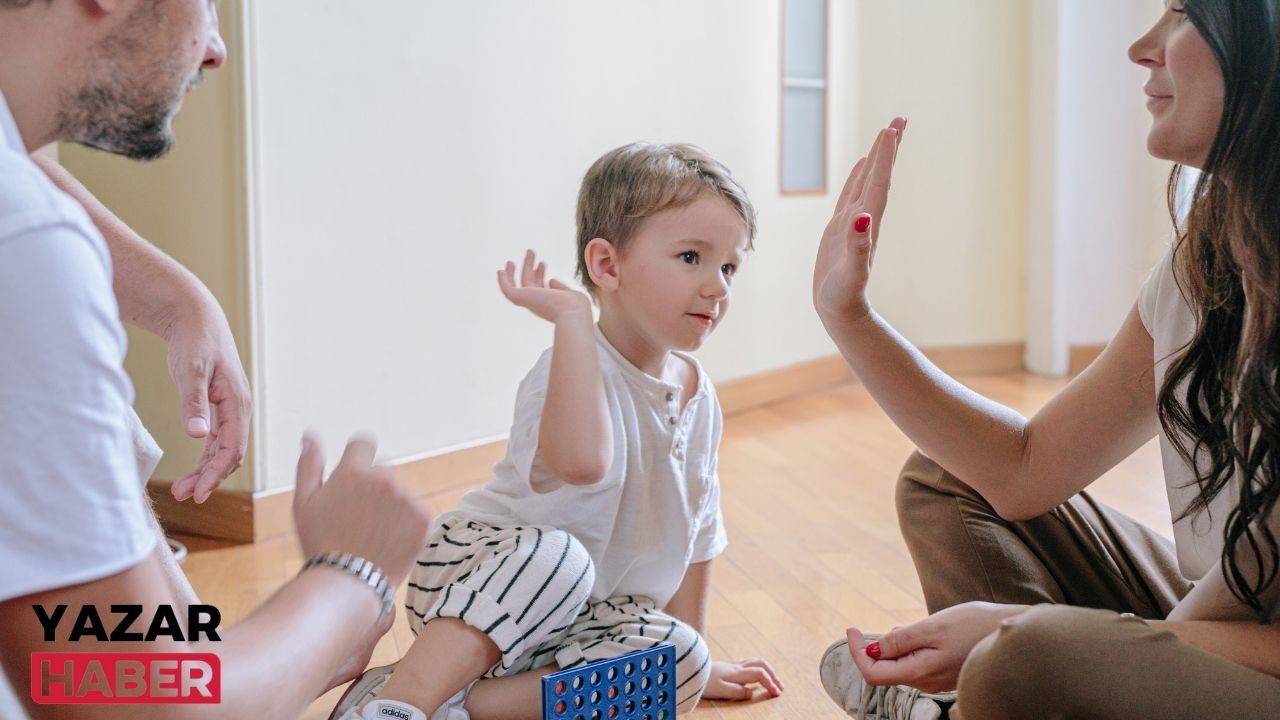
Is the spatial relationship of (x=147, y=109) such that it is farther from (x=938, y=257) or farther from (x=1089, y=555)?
(x=938, y=257)

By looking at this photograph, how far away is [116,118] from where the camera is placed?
0.79 meters

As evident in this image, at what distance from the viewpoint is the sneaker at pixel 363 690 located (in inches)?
54.0

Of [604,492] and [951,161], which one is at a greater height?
[951,161]

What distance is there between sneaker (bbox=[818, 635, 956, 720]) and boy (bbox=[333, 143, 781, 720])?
164 millimetres

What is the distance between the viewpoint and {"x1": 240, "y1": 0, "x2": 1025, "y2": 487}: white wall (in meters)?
2.35

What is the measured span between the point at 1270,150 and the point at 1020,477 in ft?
1.38

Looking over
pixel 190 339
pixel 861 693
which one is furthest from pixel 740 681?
pixel 190 339

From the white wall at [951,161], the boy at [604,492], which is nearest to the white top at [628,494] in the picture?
the boy at [604,492]

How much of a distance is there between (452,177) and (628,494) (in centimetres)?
137

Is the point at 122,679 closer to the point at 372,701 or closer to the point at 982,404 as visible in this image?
the point at 372,701

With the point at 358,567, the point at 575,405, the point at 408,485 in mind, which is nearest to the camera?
the point at 358,567

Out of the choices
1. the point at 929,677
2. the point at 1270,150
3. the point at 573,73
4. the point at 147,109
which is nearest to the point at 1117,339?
the point at 1270,150

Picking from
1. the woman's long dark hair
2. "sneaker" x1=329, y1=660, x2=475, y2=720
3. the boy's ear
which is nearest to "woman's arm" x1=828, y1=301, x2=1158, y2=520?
the woman's long dark hair

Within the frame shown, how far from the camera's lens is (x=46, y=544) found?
599mm
